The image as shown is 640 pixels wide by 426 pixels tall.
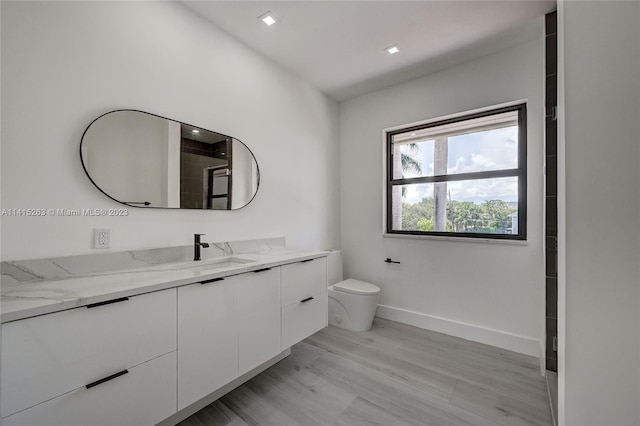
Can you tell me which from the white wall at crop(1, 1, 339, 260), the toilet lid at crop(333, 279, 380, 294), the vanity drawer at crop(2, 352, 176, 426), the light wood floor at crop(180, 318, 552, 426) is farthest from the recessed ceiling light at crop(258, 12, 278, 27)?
the light wood floor at crop(180, 318, 552, 426)

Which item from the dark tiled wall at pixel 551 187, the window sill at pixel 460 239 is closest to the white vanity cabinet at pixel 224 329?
the window sill at pixel 460 239

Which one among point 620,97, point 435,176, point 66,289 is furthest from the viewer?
point 435,176

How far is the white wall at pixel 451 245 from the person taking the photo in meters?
2.22

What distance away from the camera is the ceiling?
6.05 ft

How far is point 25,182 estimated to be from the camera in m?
1.23

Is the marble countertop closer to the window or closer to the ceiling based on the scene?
the ceiling

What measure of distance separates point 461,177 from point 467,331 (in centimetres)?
147

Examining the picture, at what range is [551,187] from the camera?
6.21 ft

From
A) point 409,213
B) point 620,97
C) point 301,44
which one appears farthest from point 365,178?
point 620,97

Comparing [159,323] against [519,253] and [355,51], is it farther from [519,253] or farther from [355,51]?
[519,253]

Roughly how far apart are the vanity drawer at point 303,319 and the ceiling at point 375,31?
207cm

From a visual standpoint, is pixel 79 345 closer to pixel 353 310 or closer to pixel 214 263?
pixel 214 263

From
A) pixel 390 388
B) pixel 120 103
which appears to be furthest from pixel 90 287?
pixel 390 388

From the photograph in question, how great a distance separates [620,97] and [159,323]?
6.25 feet
